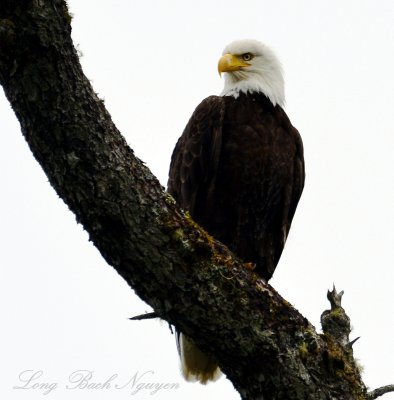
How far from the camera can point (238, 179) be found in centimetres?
620

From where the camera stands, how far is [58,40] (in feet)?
11.2

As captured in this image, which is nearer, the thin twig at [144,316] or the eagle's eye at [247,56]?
the thin twig at [144,316]

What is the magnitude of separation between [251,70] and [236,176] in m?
1.46

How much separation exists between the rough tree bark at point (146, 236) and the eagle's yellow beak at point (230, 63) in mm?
3262

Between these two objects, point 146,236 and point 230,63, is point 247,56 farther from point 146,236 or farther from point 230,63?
point 146,236

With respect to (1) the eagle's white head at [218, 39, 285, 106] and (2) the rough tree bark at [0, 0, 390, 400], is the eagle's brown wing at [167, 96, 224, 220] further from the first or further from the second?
(2) the rough tree bark at [0, 0, 390, 400]

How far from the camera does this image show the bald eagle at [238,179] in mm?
6238

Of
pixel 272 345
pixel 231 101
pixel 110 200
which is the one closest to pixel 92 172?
pixel 110 200

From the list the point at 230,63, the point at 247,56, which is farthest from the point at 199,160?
the point at 247,56

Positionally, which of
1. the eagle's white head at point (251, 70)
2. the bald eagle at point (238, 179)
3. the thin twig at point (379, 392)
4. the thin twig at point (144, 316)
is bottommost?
the thin twig at point (379, 392)

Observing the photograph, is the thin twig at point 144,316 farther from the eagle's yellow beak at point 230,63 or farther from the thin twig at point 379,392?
the eagle's yellow beak at point 230,63

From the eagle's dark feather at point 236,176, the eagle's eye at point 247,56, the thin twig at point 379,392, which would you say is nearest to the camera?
the thin twig at point 379,392

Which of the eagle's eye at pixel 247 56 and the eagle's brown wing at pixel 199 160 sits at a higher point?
the eagle's eye at pixel 247 56

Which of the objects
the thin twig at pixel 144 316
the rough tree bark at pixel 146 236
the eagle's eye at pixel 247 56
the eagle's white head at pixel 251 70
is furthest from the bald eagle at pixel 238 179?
the rough tree bark at pixel 146 236
